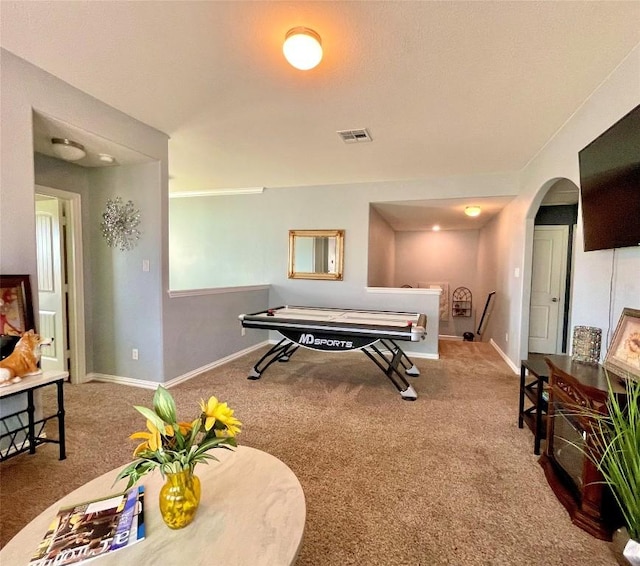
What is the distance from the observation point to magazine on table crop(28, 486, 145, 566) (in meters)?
0.89

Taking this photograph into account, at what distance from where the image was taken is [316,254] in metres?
5.08

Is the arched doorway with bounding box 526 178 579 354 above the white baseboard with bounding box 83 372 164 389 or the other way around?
above

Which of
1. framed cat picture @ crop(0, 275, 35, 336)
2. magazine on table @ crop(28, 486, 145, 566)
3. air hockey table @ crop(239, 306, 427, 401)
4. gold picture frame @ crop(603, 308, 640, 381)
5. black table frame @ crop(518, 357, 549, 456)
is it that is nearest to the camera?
magazine on table @ crop(28, 486, 145, 566)

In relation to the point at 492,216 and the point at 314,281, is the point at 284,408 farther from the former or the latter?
the point at 492,216

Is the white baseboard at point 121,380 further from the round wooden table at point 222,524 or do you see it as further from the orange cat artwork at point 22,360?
the round wooden table at point 222,524

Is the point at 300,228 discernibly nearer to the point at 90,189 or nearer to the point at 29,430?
the point at 90,189

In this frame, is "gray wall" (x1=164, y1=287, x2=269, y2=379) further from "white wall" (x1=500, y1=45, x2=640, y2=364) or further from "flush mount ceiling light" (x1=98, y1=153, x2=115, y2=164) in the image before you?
"white wall" (x1=500, y1=45, x2=640, y2=364)

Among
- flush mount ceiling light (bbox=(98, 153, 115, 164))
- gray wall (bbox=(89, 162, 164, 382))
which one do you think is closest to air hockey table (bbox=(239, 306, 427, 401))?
gray wall (bbox=(89, 162, 164, 382))

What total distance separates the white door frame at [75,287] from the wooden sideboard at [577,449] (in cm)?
426

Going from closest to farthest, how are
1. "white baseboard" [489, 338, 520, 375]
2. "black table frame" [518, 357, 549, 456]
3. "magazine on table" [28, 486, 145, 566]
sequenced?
1. "magazine on table" [28, 486, 145, 566]
2. "black table frame" [518, 357, 549, 456]
3. "white baseboard" [489, 338, 520, 375]

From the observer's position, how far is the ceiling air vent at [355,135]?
307 cm

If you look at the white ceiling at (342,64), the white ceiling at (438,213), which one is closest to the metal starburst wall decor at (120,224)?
the white ceiling at (342,64)

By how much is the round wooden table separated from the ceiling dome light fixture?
6.89 feet

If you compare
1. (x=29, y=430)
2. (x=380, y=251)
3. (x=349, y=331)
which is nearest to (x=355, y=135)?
(x=349, y=331)
